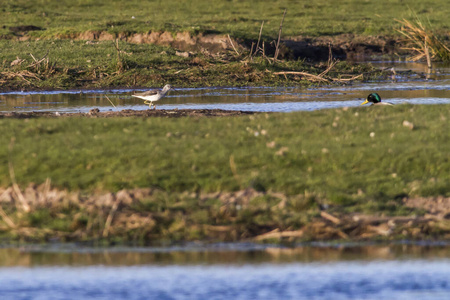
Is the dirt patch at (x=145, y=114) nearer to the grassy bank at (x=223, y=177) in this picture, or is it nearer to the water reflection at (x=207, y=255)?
the grassy bank at (x=223, y=177)

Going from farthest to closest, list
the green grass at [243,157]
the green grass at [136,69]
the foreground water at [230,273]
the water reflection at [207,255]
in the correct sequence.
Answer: the green grass at [136,69] → the green grass at [243,157] → the water reflection at [207,255] → the foreground water at [230,273]

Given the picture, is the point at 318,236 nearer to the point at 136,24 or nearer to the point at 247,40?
the point at 247,40

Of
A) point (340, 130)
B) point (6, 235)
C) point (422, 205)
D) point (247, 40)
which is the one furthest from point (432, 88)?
point (6, 235)

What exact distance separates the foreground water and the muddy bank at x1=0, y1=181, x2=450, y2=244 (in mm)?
384

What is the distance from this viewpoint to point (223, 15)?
180 ft

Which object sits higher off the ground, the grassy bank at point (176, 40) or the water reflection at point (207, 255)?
the grassy bank at point (176, 40)

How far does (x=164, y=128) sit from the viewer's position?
14117mm

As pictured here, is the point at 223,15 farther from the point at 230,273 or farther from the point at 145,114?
the point at 230,273

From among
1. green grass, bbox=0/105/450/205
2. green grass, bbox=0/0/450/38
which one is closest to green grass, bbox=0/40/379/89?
green grass, bbox=0/0/450/38

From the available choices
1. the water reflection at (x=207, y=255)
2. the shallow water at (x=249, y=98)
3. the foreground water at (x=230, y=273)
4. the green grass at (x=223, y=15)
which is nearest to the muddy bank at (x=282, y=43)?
the green grass at (x=223, y=15)

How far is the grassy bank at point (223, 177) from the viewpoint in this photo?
10.4 metres

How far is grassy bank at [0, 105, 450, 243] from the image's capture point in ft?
34.3

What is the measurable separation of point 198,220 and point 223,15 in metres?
45.4

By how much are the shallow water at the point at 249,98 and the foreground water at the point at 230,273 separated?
39.7ft
